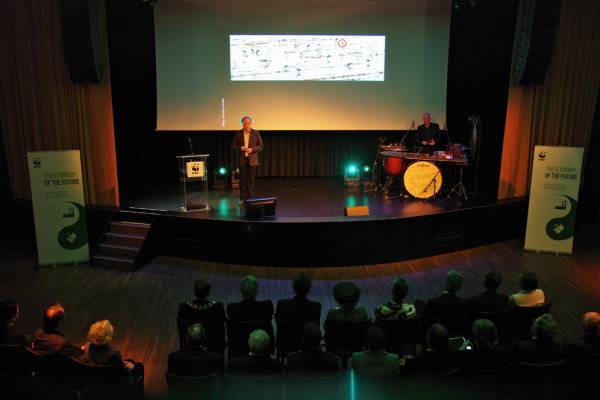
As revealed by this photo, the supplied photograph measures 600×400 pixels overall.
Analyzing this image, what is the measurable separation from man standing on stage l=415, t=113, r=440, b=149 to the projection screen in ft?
1.80

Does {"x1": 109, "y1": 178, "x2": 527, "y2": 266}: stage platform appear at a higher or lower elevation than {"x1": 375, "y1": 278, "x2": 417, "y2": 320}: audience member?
lower

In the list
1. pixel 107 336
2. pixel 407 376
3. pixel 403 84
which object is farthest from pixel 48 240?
pixel 403 84

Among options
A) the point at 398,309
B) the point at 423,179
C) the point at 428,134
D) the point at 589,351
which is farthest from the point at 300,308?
the point at 428,134

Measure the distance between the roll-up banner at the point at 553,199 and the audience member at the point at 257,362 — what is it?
559 cm

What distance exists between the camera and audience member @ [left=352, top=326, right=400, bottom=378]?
3426mm

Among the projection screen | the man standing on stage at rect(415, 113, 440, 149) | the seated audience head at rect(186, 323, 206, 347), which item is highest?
the projection screen

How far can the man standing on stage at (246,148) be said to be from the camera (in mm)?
8312

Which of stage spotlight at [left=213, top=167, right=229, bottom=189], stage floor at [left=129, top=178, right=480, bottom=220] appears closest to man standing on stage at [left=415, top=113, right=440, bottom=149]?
stage floor at [left=129, top=178, right=480, bottom=220]

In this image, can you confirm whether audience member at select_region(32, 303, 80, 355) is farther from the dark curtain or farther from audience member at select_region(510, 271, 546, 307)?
the dark curtain

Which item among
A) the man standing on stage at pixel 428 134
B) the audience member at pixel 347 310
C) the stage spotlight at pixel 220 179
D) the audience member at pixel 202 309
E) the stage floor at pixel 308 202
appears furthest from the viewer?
the stage spotlight at pixel 220 179

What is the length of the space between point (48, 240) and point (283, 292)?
10.6 ft

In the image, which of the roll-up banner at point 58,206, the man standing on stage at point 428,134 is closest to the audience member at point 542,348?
the roll-up banner at point 58,206

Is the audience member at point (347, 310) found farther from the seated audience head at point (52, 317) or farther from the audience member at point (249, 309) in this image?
the seated audience head at point (52, 317)

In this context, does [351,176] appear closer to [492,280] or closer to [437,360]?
[492,280]
